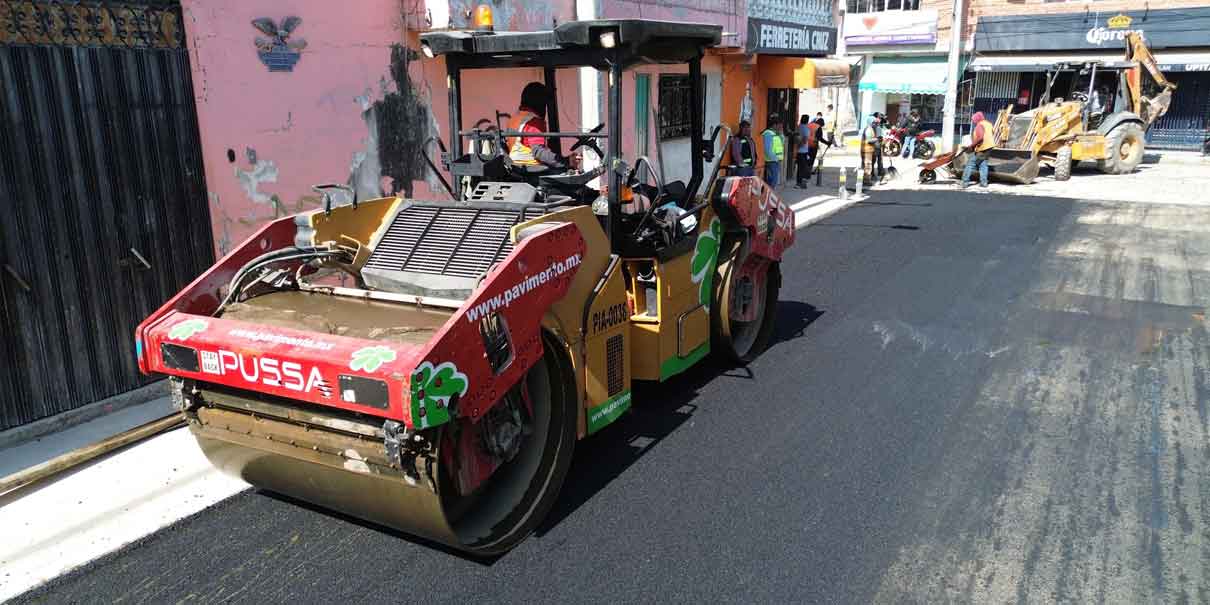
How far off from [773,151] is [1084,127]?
9.28 meters

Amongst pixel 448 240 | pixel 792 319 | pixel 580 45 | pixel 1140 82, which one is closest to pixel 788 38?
pixel 1140 82

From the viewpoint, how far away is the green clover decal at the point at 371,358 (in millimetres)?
3371

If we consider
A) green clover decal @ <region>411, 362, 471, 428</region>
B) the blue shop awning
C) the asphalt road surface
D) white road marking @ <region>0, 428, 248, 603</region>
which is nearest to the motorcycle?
the blue shop awning

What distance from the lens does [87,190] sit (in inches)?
220

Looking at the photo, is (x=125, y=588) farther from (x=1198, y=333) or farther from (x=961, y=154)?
(x=961, y=154)

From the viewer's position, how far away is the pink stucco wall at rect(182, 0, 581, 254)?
6.60 metres

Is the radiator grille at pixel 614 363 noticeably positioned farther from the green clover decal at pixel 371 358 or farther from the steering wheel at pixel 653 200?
the green clover decal at pixel 371 358

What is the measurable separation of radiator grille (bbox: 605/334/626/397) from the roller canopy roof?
1611 mm

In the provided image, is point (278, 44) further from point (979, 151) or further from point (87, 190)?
point (979, 151)

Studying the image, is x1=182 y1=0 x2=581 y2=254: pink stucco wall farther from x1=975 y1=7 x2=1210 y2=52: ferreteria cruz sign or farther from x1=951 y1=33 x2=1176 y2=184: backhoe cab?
x1=975 y1=7 x2=1210 y2=52: ferreteria cruz sign

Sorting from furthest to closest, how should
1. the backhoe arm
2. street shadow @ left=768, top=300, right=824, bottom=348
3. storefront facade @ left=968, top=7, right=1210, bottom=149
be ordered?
storefront facade @ left=968, top=7, right=1210, bottom=149
the backhoe arm
street shadow @ left=768, top=300, right=824, bottom=348

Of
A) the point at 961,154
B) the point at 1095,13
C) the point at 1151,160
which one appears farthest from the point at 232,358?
the point at 1095,13

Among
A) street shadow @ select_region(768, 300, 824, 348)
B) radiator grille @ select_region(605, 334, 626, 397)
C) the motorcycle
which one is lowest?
street shadow @ select_region(768, 300, 824, 348)

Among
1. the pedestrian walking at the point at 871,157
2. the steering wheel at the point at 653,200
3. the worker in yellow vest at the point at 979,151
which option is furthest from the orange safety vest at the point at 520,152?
the worker in yellow vest at the point at 979,151
